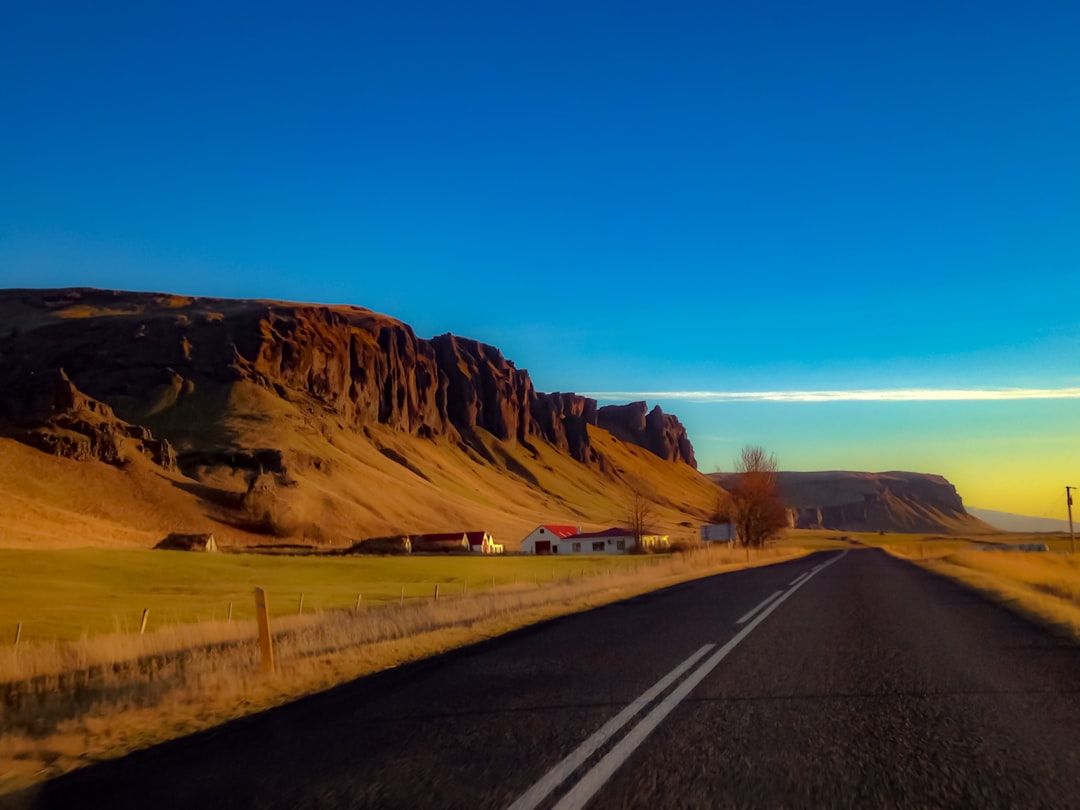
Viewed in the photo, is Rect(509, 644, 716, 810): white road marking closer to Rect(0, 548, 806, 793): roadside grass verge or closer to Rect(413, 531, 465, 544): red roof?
Rect(0, 548, 806, 793): roadside grass verge

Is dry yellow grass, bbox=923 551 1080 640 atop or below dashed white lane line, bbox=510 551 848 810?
below

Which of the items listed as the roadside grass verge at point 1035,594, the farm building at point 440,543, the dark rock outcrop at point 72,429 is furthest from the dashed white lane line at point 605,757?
the dark rock outcrop at point 72,429

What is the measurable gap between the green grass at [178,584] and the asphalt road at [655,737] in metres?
16.3

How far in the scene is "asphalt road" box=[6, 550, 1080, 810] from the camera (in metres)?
5.87

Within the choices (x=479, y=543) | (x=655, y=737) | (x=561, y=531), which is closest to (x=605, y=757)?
(x=655, y=737)

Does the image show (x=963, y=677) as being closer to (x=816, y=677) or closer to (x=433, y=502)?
(x=816, y=677)

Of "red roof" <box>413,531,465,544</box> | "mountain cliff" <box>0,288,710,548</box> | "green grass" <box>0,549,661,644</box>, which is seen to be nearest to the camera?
"green grass" <box>0,549,661,644</box>

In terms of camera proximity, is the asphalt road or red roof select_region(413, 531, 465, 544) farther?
red roof select_region(413, 531, 465, 544)

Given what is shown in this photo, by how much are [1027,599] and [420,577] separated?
144ft

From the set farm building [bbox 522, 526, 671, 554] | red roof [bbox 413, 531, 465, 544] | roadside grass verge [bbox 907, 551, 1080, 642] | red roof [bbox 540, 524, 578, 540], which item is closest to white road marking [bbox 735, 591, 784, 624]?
roadside grass verge [bbox 907, 551, 1080, 642]

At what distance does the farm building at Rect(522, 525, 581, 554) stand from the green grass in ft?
166

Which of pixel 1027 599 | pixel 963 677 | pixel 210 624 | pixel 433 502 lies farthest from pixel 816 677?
pixel 433 502

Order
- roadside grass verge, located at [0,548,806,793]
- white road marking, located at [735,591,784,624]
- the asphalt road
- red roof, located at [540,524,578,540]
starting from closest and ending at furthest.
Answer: the asphalt road, roadside grass verge, located at [0,548,806,793], white road marking, located at [735,591,784,624], red roof, located at [540,524,578,540]

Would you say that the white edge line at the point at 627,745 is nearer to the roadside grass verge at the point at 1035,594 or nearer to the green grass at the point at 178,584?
the roadside grass verge at the point at 1035,594
